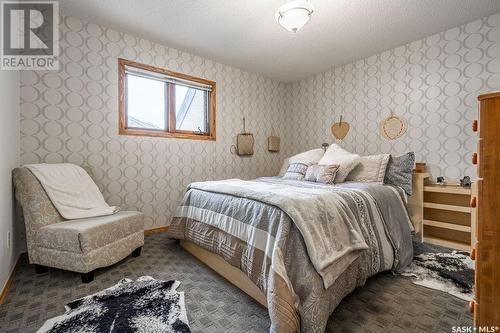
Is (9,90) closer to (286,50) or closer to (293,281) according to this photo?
(293,281)

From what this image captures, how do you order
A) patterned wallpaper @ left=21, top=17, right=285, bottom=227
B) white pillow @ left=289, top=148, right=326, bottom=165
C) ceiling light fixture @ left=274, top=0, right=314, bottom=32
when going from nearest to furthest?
ceiling light fixture @ left=274, top=0, right=314, bottom=32 < patterned wallpaper @ left=21, top=17, right=285, bottom=227 < white pillow @ left=289, top=148, right=326, bottom=165

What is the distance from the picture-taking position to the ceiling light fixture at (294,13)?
6.03 feet

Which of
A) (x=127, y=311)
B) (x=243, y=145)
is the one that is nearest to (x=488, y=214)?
(x=127, y=311)

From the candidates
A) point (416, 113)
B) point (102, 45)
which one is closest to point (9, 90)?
point (102, 45)

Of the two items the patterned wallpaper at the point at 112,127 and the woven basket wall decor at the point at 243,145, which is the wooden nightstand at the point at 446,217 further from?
the patterned wallpaper at the point at 112,127

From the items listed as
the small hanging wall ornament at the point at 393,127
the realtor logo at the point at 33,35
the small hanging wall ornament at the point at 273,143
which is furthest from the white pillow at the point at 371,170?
the realtor logo at the point at 33,35

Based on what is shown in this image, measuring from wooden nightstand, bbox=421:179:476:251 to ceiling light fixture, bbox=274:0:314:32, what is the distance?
2.22m

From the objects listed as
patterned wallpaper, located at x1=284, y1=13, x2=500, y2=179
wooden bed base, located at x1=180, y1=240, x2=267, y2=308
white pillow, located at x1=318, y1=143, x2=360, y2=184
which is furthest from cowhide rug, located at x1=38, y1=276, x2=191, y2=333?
patterned wallpaper, located at x1=284, y1=13, x2=500, y2=179

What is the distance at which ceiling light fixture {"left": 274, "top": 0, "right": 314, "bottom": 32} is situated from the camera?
184 cm

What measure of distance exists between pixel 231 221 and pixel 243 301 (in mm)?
539

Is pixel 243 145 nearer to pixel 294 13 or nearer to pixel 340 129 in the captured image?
pixel 340 129

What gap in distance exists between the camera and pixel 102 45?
8.61 feet

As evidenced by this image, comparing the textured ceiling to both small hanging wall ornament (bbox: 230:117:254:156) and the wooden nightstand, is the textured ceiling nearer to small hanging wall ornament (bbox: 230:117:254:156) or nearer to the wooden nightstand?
small hanging wall ornament (bbox: 230:117:254:156)

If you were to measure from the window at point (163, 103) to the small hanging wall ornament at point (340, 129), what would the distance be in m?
1.99
